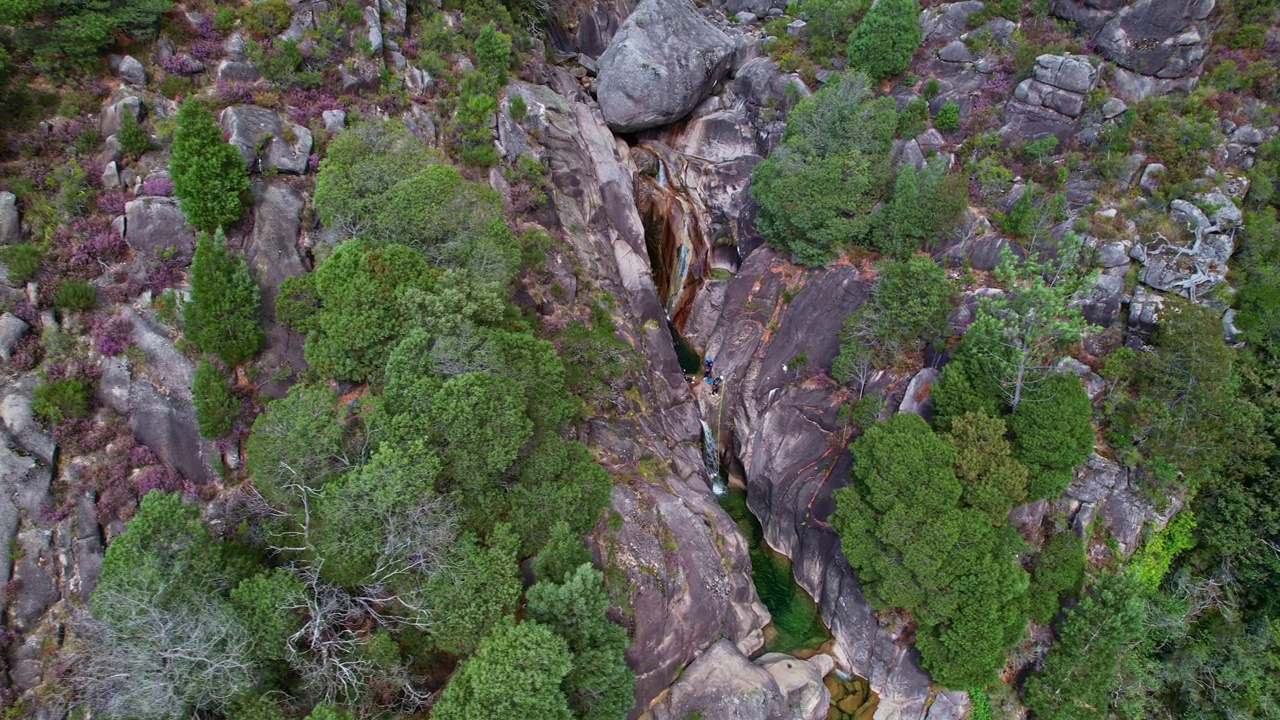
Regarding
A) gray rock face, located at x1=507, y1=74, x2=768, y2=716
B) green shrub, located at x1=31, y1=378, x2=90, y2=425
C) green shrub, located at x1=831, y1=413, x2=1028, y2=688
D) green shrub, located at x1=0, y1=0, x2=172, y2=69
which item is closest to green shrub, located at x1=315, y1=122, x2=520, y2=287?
gray rock face, located at x1=507, y1=74, x2=768, y2=716

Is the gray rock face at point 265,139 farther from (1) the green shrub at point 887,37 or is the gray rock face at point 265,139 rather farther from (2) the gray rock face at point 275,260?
(1) the green shrub at point 887,37

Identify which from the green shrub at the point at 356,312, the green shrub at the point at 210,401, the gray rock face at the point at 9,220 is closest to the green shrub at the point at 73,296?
the gray rock face at the point at 9,220

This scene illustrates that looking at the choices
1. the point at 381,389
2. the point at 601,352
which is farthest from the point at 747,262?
the point at 381,389

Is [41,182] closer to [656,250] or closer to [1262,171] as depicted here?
[656,250]

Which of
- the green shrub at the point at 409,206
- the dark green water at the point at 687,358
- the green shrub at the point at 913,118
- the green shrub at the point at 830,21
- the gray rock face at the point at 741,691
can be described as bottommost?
the gray rock face at the point at 741,691

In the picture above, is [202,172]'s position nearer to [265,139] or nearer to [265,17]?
[265,139]

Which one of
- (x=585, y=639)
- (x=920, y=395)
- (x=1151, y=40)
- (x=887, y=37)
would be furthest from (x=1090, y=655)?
(x=887, y=37)

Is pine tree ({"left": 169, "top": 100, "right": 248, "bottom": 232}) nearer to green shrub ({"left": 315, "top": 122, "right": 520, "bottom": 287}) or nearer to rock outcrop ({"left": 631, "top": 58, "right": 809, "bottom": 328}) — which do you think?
green shrub ({"left": 315, "top": 122, "right": 520, "bottom": 287})
